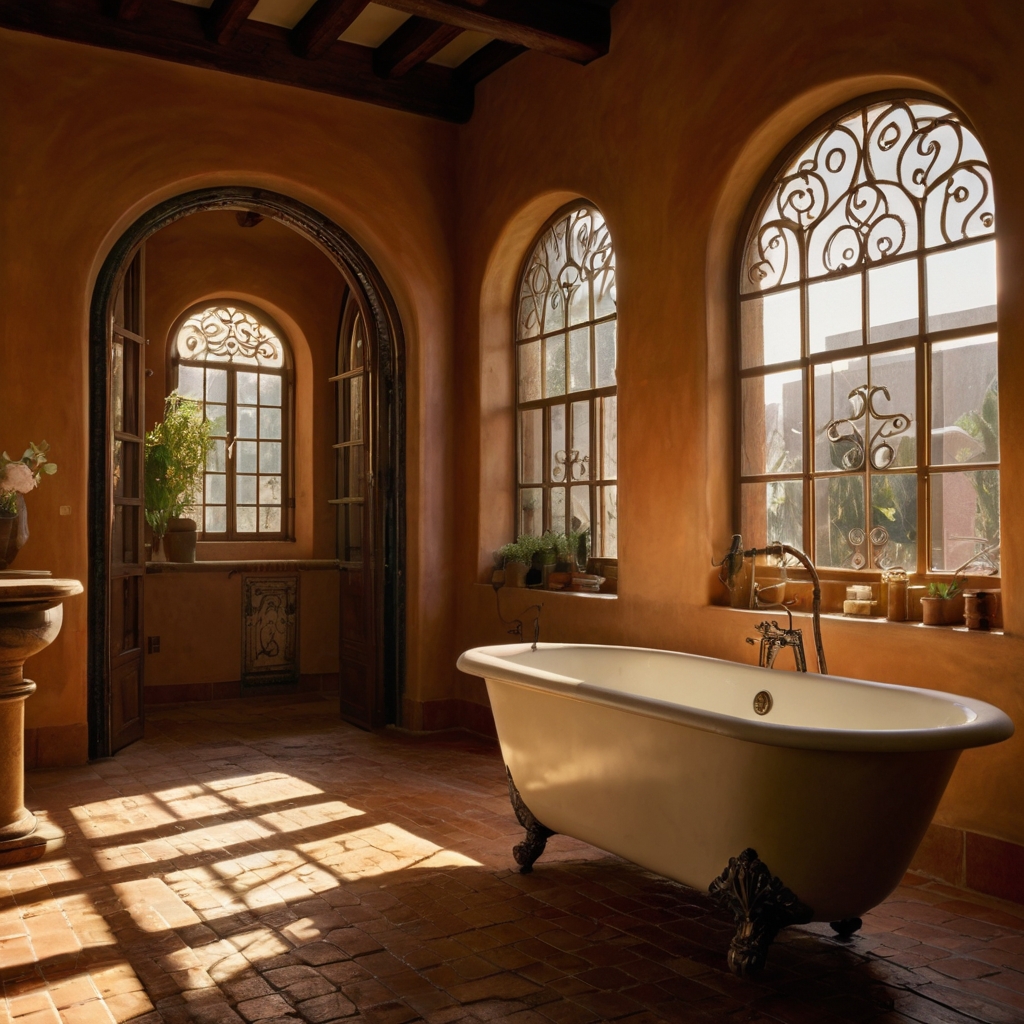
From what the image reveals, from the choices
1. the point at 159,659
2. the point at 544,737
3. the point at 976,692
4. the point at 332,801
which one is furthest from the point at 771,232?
the point at 159,659

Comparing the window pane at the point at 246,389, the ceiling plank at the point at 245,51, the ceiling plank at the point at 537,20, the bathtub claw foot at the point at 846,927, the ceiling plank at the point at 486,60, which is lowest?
the bathtub claw foot at the point at 846,927

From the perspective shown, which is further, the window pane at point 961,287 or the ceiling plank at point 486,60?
the ceiling plank at point 486,60

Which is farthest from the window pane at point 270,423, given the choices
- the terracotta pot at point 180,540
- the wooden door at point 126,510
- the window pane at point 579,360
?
the window pane at point 579,360

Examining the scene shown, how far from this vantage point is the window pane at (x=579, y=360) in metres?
5.11

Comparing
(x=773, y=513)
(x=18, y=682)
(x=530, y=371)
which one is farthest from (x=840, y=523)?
(x=18, y=682)

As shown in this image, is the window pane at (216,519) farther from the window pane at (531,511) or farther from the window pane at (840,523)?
the window pane at (840,523)

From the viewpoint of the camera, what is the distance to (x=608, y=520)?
496 centimetres

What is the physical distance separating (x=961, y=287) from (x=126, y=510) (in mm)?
4125

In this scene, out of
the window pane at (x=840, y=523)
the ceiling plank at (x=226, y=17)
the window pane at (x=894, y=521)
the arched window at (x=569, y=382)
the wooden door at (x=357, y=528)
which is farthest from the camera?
the wooden door at (x=357, y=528)

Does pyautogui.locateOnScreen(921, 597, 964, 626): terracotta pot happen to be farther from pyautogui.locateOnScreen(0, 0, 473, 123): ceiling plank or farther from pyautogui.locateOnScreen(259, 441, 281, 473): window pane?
pyautogui.locateOnScreen(259, 441, 281, 473): window pane

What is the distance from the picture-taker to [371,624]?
5.66m

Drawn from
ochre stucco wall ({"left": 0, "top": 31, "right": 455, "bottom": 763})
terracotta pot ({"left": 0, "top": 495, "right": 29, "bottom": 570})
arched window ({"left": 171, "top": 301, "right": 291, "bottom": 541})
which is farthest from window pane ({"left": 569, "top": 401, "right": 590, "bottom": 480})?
arched window ({"left": 171, "top": 301, "right": 291, "bottom": 541})

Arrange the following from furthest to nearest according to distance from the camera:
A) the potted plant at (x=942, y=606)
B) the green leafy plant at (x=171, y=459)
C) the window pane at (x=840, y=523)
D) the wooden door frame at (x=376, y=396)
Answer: the green leafy plant at (x=171, y=459) < the wooden door frame at (x=376, y=396) < the window pane at (x=840, y=523) < the potted plant at (x=942, y=606)

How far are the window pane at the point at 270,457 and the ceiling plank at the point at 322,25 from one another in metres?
2.99
